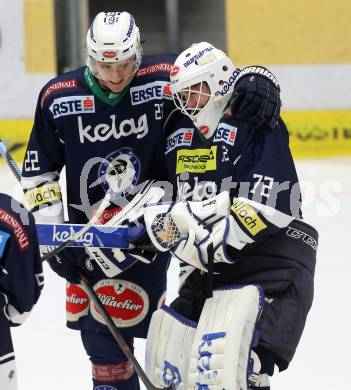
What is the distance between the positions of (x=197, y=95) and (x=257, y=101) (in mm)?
217

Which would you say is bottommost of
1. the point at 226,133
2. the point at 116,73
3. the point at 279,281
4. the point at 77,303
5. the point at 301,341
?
the point at 301,341

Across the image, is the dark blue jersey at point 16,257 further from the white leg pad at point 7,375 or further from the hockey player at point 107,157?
the hockey player at point 107,157

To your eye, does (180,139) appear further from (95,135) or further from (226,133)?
(95,135)

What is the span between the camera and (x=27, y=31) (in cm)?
726

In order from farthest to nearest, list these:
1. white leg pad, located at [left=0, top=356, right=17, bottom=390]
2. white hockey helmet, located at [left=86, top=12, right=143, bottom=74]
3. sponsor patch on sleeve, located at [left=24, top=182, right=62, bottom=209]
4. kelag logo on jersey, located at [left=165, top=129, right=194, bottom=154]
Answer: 1. sponsor patch on sleeve, located at [left=24, top=182, right=62, bottom=209]
2. white hockey helmet, located at [left=86, top=12, right=143, bottom=74]
3. kelag logo on jersey, located at [left=165, top=129, right=194, bottom=154]
4. white leg pad, located at [left=0, top=356, right=17, bottom=390]

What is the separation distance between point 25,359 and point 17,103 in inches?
149

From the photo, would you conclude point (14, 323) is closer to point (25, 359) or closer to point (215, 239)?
point (215, 239)

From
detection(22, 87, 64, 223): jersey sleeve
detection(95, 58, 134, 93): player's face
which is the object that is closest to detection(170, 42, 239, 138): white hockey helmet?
detection(95, 58, 134, 93): player's face

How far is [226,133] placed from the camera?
264 centimetres

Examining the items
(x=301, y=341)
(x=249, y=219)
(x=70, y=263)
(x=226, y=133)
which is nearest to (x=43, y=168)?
(x=70, y=263)

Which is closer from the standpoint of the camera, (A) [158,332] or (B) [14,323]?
(B) [14,323]

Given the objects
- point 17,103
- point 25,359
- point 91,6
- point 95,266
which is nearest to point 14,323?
point 95,266

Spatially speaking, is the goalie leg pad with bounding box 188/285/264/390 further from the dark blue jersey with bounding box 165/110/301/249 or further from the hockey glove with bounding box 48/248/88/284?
the hockey glove with bounding box 48/248/88/284

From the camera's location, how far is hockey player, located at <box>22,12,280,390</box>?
3.04 m
